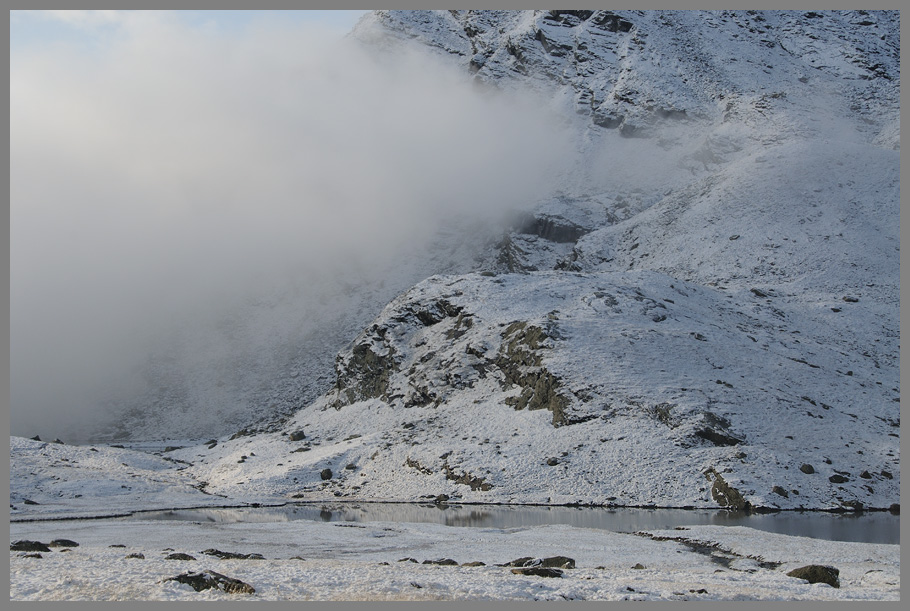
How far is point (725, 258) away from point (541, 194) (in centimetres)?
4502

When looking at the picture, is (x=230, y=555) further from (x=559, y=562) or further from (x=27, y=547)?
(x=559, y=562)

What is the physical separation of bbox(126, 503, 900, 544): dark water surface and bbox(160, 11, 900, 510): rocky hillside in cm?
214

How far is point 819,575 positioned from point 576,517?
19.6 m

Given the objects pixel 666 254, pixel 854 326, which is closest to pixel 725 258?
pixel 666 254

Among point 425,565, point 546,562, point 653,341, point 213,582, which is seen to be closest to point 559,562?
point 546,562

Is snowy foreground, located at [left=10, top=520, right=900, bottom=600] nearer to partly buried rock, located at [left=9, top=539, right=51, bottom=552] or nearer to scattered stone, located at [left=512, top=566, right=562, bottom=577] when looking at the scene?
scattered stone, located at [left=512, top=566, right=562, bottom=577]

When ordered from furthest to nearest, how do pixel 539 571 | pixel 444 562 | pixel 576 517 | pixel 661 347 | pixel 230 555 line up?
pixel 661 347 → pixel 576 517 → pixel 230 555 → pixel 444 562 → pixel 539 571

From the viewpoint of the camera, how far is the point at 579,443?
51.2 metres

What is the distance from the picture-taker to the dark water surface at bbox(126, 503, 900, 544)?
36219mm

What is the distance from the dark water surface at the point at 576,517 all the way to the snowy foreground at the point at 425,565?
3282mm

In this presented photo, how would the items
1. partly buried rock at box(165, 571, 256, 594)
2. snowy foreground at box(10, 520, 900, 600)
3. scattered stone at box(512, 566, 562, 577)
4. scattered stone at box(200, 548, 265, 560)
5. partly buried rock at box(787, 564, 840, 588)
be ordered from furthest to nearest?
1. scattered stone at box(200, 548, 265, 560)
2. scattered stone at box(512, 566, 562, 577)
3. partly buried rock at box(787, 564, 840, 588)
4. snowy foreground at box(10, 520, 900, 600)
5. partly buried rock at box(165, 571, 256, 594)

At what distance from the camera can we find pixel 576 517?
Answer: 134ft

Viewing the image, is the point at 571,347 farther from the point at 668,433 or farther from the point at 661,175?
the point at 661,175

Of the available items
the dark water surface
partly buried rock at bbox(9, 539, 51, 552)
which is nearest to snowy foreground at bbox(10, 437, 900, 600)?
partly buried rock at bbox(9, 539, 51, 552)
